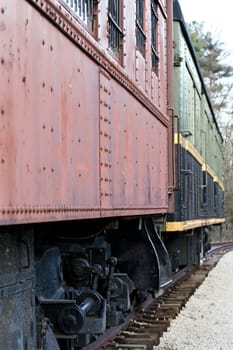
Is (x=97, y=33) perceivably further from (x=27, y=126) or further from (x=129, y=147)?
(x=27, y=126)

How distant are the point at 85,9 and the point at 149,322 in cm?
509

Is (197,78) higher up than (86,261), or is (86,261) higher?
(197,78)

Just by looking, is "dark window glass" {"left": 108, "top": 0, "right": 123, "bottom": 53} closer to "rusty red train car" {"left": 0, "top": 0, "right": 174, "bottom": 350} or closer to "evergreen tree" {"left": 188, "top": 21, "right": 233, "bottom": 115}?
"rusty red train car" {"left": 0, "top": 0, "right": 174, "bottom": 350}

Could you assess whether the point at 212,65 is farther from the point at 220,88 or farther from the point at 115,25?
the point at 115,25

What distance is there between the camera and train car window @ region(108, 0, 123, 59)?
4.82 m

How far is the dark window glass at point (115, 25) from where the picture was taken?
15.8 feet

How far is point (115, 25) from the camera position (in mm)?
4938

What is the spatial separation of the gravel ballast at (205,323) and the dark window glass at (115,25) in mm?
3394

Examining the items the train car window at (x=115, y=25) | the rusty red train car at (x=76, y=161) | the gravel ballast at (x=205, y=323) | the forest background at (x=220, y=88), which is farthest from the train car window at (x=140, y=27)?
the forest background at (x=220, y=88)

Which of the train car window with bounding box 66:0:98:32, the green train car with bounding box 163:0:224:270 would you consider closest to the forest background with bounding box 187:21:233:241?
the green train car with bounding box 163:0:224:270

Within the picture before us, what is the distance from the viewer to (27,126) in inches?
113

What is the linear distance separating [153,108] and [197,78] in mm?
7806

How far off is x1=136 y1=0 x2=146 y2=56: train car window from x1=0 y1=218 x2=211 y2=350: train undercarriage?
1.55 metres

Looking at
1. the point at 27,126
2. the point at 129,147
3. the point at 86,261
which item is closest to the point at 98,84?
the point at 129,147
